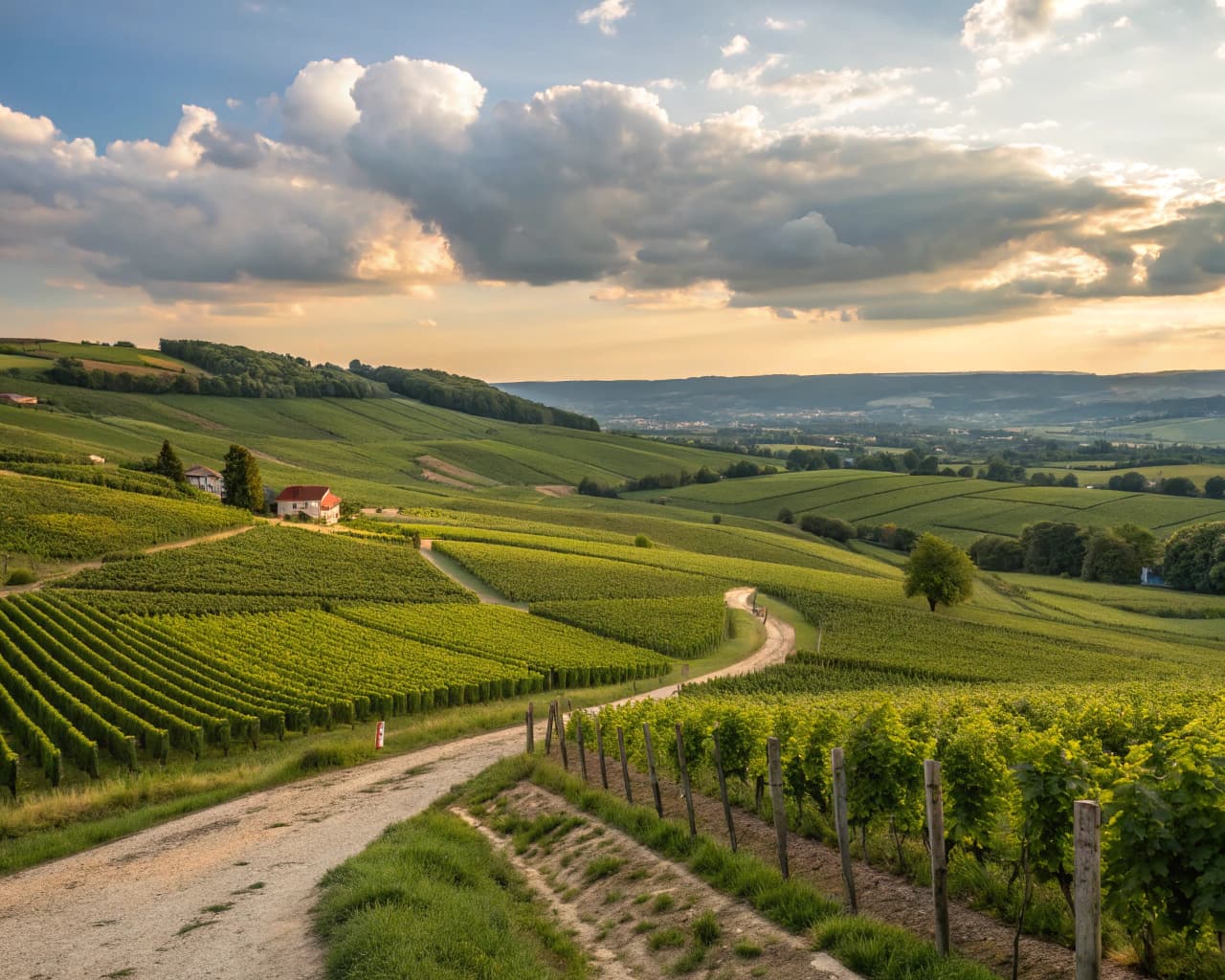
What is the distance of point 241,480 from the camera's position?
277ft

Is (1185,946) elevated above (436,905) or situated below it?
above

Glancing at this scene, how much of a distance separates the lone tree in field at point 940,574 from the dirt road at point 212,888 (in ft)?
169

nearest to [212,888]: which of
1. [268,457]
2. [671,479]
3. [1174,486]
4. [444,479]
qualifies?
[268,457]

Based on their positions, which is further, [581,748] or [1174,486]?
[1174,486]

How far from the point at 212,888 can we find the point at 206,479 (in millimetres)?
97163

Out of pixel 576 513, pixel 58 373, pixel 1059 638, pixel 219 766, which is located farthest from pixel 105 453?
pixel 1059 638

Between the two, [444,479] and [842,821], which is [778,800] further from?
[444,479]

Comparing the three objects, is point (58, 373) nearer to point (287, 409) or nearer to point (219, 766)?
point (287, 409)

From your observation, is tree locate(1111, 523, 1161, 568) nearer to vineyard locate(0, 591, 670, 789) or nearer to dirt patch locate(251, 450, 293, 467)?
vineyard locate(0, 591, 670, 789)

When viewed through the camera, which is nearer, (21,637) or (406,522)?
(21,637)

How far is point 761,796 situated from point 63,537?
62.0 metres

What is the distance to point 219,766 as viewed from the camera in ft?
94.8

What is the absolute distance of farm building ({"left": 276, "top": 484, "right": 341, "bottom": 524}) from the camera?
285ft

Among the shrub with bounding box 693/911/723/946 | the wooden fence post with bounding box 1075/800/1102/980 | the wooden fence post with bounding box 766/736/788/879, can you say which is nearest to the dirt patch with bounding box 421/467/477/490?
the wooden fence post with bounding box 766/736/788/879
